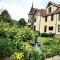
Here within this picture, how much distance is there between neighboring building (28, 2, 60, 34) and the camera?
41.8 metres

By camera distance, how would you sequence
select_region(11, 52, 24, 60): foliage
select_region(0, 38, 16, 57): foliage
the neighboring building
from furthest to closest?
the neighboring building, select_region(11, 52, 24, 60): foliage, select_region(0, 38, 16, 57): foliage

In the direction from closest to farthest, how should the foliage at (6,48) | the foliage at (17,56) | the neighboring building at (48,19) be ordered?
the foliage at (6,48) → the foliage at (17,56) → the neighboring building at (48,19)

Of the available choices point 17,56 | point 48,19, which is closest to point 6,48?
point 17,56

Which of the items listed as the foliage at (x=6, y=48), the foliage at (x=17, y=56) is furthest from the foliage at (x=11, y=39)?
the foliage at (x=17, y=56)

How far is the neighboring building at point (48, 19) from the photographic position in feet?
137

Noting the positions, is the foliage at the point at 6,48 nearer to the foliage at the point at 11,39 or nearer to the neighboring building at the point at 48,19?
the foliage at the point at 11,39

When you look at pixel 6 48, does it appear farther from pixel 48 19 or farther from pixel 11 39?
pixel 48 19

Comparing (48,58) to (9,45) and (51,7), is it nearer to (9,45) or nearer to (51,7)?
(9,45)

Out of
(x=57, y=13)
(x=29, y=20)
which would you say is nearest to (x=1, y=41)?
(x=57, y=13)

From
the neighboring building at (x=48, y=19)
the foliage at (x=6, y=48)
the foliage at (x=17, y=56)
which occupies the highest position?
the neighboring building at (x=48, y=19)

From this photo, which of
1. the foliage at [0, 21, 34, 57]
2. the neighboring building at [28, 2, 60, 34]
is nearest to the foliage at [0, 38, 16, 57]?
the foliage at [0, 21, 34, 57]

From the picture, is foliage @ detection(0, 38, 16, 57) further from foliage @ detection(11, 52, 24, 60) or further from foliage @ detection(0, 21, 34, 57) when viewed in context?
foliage @ detection(11, 52, 24, 60)

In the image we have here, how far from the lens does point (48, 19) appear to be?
45.0 m

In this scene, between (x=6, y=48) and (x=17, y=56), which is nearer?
(x=6, y=48)
